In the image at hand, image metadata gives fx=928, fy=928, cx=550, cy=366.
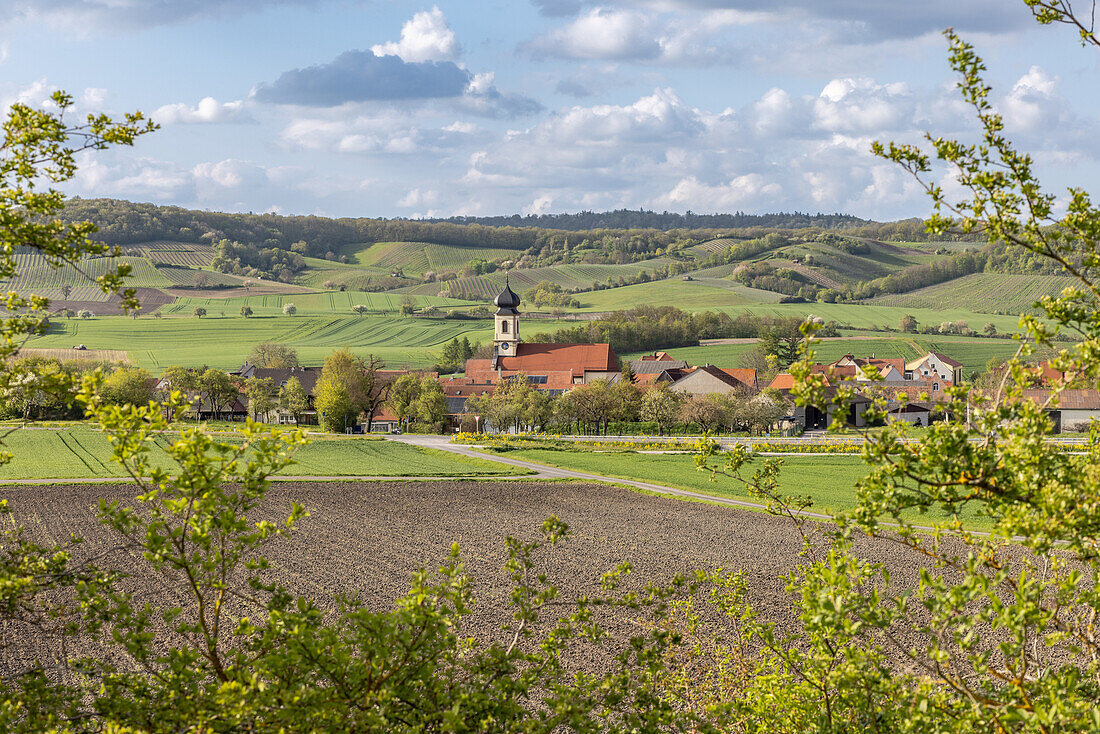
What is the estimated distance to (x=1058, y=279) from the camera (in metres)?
155

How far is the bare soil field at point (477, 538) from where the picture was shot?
814 inches

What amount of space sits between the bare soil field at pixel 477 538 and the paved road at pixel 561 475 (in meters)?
1.64

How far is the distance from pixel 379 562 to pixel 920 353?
103 metres

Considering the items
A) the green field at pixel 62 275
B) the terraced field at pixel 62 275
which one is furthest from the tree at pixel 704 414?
the green field at pixel 62 275

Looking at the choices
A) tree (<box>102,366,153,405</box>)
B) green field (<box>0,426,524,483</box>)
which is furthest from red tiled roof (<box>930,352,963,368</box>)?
tree (<box>102,366,153,405</box>)

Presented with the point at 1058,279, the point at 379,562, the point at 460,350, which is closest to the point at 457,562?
the point at 379,562

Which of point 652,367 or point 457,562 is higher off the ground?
point 457,562

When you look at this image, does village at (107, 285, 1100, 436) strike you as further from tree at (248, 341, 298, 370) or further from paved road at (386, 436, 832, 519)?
tree at (248, 341, 298, 370)

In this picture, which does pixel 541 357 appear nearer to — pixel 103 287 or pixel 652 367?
pixel 652 367

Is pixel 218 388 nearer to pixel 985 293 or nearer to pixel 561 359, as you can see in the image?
pixel 561 359

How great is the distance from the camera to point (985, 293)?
508 feet

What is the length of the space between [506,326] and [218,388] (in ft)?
106

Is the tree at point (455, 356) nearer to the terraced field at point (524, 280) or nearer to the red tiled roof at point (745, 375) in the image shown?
the red tiled roof at point (745, 375)

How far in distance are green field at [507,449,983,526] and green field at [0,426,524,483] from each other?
5.20 meters
